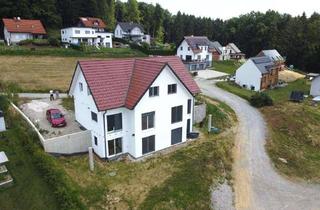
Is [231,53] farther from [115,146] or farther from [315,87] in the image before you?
[115,146]

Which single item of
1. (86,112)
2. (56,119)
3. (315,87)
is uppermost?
(86,112)

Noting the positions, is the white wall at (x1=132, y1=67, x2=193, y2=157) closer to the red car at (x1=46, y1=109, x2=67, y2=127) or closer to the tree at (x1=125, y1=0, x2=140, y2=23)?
the red car at (x1=46, y1=109, x2=67, y2=127)

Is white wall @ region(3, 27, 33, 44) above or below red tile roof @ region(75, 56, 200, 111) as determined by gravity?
above

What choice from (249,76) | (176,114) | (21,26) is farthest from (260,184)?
(21,26)

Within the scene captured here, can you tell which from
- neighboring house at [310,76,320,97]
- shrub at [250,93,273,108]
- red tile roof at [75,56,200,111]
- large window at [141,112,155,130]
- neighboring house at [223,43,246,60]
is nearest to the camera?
red tile roof at [75,56,200,111]

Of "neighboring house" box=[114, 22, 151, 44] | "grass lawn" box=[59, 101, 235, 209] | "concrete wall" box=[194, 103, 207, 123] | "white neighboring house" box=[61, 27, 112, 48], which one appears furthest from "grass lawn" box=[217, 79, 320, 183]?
"neighboring house" box=[114, 22, 151, 44]

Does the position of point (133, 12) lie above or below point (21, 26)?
above

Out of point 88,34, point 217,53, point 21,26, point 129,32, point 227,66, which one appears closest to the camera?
point 21,26

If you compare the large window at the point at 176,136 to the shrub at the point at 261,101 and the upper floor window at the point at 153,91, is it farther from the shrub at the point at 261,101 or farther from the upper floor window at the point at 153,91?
the shrub at the point at 261,101
